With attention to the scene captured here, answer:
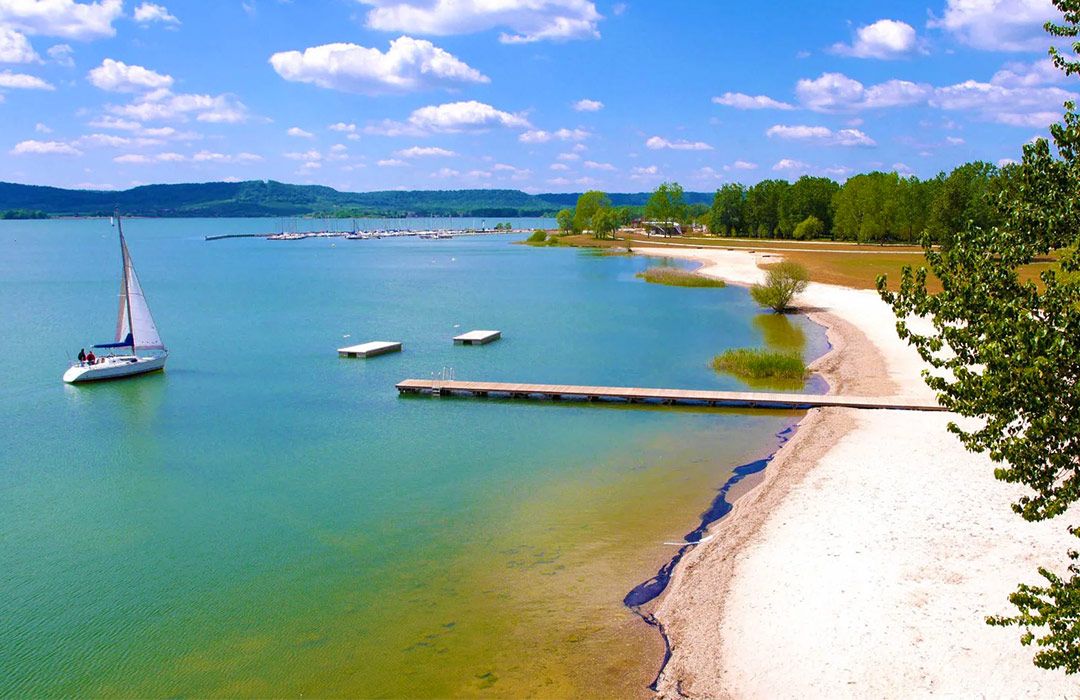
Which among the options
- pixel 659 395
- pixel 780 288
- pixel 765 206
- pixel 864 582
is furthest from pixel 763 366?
pixel 765 206

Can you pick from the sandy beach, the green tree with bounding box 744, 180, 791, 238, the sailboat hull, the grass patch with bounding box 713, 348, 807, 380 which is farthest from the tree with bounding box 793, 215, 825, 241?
the sandy beach

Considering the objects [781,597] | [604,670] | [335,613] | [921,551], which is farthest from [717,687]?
[335,613]

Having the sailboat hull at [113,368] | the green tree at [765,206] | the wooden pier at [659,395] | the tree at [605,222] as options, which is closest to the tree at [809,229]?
the green tree at [765,206]

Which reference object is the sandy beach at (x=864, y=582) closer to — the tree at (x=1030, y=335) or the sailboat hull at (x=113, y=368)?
the tree at (x=1030, y=335)

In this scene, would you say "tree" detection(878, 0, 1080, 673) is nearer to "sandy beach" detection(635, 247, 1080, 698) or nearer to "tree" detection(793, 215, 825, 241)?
"sandy beach" detection(635, 247, 1080, 698)

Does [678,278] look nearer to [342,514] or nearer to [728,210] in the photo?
[342,514]

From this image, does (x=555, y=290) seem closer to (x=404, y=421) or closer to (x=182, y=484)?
(x=404, y=421)
